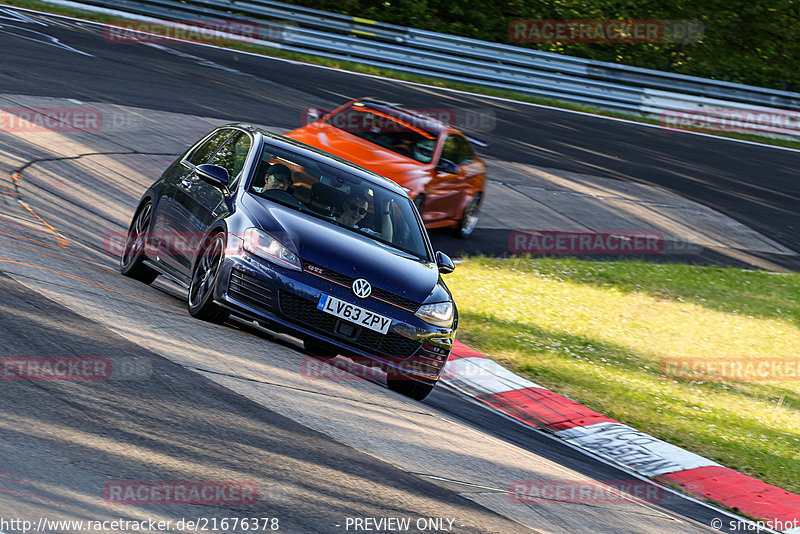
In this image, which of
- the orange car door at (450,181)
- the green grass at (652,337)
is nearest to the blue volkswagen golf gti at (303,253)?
the green grass at (652,337)

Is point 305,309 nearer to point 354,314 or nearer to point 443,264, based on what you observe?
point 354,314

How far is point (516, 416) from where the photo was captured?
8.74m

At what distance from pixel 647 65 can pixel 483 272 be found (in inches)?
952

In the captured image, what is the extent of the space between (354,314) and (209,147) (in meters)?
2.81

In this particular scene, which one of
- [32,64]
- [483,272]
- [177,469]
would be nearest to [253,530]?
[177,469]

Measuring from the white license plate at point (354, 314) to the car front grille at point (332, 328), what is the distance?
37 millimetres

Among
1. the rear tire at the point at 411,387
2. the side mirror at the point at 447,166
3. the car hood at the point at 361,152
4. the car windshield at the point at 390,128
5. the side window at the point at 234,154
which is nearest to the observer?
the rear tire at the point at 411,387

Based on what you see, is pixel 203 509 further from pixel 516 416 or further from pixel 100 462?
pixel 516 416

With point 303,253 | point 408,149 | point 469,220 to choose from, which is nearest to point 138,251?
point 303,253

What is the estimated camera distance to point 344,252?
7492mm

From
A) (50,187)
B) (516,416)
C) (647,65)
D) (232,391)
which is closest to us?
(232,391)

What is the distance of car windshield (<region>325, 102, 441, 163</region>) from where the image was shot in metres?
13.6

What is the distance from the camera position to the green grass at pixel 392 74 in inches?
971

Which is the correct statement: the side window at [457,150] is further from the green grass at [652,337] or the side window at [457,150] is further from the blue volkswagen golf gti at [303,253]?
the blue volkswagen golf gti at [303,253]
